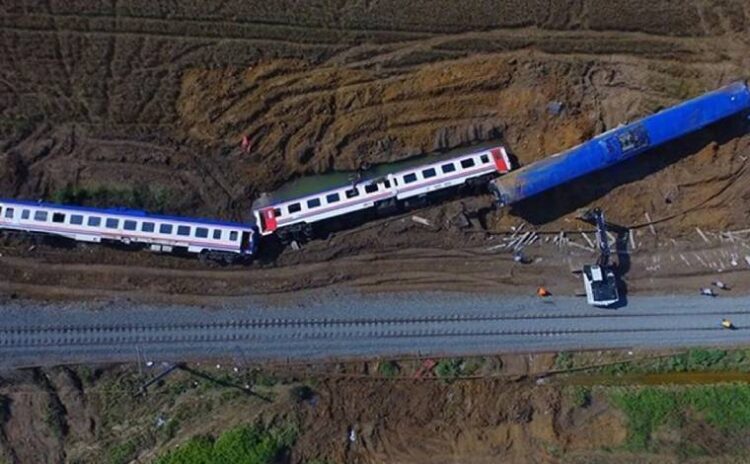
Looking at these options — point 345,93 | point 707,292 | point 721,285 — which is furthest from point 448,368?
point 345,93

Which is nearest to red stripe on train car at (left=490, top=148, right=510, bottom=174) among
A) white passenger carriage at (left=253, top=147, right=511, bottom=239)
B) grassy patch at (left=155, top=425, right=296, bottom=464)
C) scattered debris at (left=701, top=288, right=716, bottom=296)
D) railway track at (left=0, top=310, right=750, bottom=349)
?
white passenger carriage at (left=253, top=147, right=511, bottom=239)

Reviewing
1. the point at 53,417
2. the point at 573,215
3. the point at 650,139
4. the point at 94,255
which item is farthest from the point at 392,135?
the point at 53,417

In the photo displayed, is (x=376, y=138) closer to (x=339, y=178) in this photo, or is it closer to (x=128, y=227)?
(x=339, y=178)

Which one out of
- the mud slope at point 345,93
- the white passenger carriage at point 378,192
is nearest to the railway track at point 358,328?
the mud slope at point 345,93

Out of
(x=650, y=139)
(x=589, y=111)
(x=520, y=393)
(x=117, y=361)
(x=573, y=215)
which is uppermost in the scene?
(x=589, y=111)

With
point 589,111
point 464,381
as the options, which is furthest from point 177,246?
point 589,111

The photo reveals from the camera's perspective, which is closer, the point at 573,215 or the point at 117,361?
the point at 117,361

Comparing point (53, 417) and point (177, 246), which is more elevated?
point (177, 246)

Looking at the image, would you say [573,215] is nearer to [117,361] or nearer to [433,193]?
[433,193]
